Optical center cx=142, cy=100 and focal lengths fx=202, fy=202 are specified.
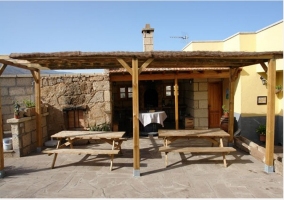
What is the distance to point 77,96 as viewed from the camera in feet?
25.7

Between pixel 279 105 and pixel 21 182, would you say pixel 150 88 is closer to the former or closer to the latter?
pixel 279 105

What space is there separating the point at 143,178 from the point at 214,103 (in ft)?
22.7

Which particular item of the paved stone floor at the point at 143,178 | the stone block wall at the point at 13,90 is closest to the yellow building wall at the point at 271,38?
the paved stone floor at the point at 143,178

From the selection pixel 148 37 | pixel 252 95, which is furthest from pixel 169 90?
pixel 252 95

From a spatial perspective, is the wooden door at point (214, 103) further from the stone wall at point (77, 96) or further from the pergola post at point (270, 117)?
the pergola post at point (270, 117)

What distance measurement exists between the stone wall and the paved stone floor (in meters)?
2.08

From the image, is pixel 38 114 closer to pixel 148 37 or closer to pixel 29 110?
pixel 29 110

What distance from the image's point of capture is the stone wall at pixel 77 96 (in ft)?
25.5

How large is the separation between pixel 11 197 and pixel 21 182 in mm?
656

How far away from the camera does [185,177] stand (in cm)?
450

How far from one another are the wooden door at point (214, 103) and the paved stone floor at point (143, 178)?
4.19 meters

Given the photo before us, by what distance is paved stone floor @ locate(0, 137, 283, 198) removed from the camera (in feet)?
12.4

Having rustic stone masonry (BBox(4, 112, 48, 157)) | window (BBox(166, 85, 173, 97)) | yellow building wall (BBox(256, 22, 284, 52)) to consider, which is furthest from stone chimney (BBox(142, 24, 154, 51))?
rustic stone masonry (BBox(4, 112, 48, 157))

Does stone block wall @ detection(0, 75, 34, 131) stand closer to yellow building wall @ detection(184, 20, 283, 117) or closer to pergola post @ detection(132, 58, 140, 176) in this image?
pergola post @ detection(132, 58, 140, 176)
